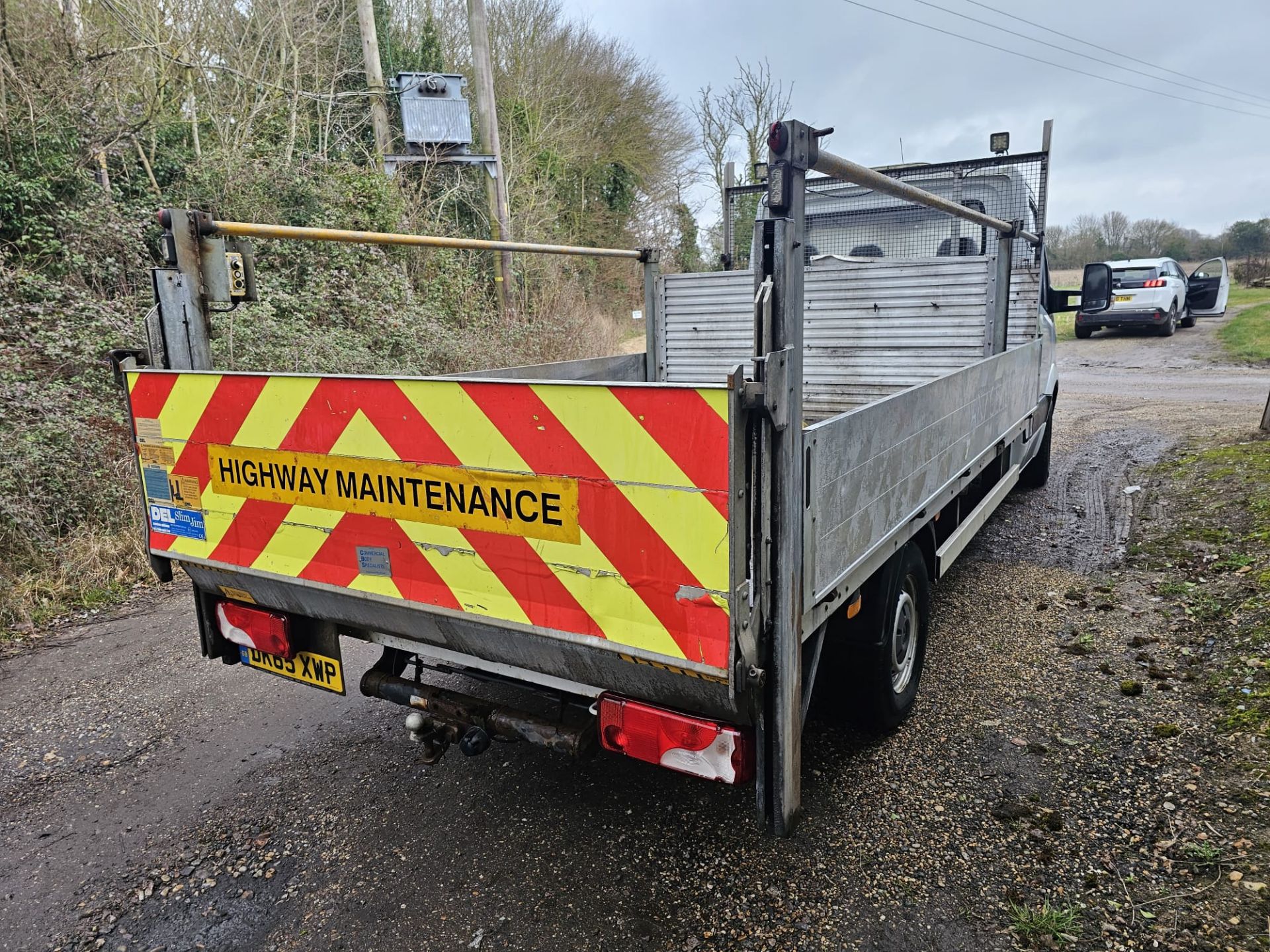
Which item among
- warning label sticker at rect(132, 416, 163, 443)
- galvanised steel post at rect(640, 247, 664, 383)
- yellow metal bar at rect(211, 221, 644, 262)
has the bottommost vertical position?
warning label sticker at rect(132, 416, 163, 443)

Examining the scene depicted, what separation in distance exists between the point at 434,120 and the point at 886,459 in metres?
12.9

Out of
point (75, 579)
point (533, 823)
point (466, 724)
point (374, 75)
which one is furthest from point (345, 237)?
point (374, 75)

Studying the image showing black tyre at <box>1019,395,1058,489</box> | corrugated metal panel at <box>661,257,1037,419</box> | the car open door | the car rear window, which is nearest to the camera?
corrugated metal panel at <box>661,257,1037,419</box>

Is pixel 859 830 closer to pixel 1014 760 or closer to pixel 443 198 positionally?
pixel 1014 760

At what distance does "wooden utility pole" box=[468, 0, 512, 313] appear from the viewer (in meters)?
11.5

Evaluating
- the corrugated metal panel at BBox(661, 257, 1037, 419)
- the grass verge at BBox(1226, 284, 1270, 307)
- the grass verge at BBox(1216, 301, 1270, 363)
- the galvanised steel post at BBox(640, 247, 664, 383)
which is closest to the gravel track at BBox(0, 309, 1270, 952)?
the corrugated metal panel at BBox(661, 257, 1037, 419)

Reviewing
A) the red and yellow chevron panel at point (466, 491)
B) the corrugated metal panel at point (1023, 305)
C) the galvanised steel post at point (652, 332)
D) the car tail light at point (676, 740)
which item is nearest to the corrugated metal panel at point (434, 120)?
the galvanised steel post at point (652, 332)

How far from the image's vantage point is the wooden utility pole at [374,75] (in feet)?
40.4

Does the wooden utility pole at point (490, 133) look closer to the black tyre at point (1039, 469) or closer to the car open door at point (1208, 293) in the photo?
the black tyre at point (1039, 469)

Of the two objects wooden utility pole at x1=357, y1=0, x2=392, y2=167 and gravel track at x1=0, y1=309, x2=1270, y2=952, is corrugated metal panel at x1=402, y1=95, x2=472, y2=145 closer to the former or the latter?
wooden utility pole at x1=357, y1=0, x2=392, y2=167

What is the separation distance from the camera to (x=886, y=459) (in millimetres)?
2631

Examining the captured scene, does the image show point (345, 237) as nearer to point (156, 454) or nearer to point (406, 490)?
point (156, 454)

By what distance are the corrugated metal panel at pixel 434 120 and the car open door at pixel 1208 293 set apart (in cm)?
1708

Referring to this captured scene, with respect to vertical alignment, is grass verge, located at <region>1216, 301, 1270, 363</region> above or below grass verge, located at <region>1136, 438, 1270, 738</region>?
above
